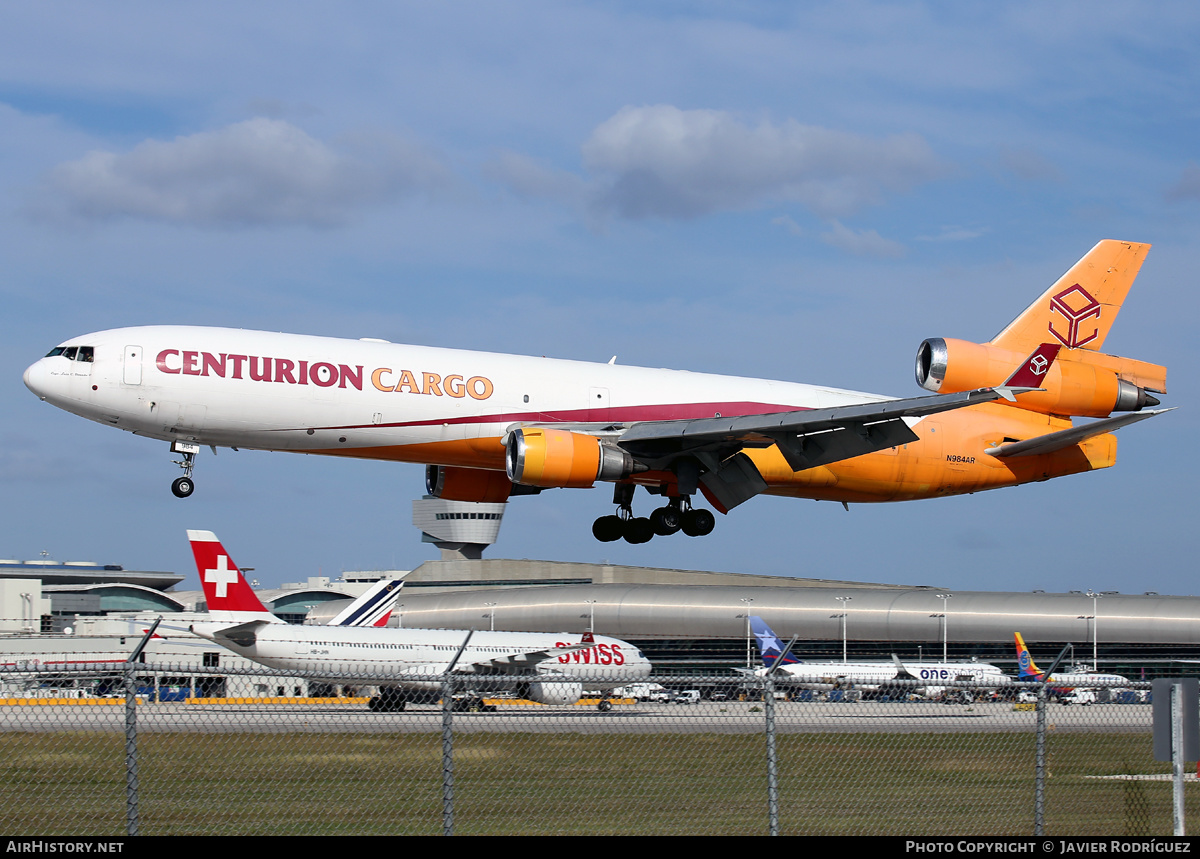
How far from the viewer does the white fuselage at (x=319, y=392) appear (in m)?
28.7

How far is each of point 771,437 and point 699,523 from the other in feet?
11.4

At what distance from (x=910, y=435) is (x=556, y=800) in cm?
1892

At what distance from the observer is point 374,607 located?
5672 cm

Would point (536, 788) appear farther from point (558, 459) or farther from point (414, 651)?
point (414, 651)

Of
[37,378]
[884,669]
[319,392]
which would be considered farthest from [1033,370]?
[884,669]

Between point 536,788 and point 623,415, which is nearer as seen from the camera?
point 536,788

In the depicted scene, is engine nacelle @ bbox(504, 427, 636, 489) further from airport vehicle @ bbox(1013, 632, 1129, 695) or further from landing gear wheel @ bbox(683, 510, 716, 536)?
airport vehicle @ bbox(1013, 632, 1129, 695)

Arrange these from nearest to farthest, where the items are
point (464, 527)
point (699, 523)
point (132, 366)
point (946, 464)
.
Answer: point (132, 366) < point (699, 523) < point (946, 464) < point (464, 527)

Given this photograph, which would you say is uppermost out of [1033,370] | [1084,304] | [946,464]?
[1084,304]

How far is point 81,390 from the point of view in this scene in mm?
28688

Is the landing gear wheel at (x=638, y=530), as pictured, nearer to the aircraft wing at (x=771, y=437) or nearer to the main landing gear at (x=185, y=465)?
the aircraft wing at (x=771, y=437)

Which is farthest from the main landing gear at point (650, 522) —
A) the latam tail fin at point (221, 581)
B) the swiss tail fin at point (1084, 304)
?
the latam tail fin at point (221, 581)

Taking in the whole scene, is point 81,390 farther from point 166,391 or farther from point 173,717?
point 173,717

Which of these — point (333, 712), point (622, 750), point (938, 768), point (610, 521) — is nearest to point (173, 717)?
point (333, 712)
